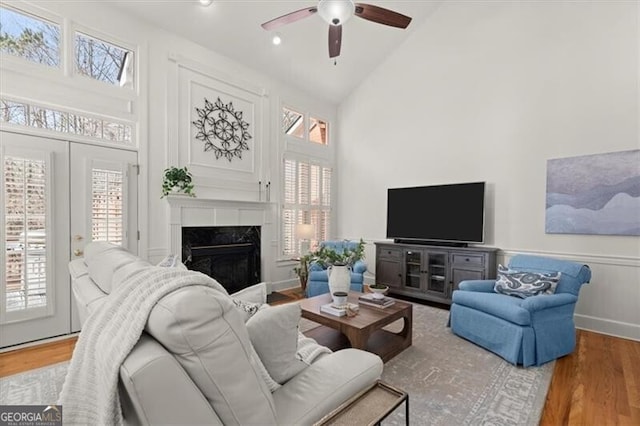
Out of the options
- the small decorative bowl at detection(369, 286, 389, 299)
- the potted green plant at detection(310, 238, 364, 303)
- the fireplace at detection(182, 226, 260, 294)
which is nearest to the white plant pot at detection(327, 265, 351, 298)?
the potted green plant at detection(310, 238, 364, 303)

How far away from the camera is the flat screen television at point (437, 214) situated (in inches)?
176

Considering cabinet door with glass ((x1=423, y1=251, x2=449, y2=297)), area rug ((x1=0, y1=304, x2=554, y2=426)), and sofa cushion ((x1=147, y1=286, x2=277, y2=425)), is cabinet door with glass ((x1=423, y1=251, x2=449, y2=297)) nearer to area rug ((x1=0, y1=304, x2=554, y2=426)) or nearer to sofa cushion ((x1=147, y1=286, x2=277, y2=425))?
area rug ((x1=0, y1=304, x2=554, y2=426))

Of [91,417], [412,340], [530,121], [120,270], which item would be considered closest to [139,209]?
[120,270]

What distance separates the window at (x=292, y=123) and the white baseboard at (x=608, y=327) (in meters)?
5.08

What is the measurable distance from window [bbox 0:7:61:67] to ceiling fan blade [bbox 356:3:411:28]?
3.29 meters

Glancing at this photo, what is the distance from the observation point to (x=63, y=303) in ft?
11.1

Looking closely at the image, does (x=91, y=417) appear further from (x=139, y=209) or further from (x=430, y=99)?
(x=430, y=99)

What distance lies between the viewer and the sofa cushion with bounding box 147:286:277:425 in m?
0.92

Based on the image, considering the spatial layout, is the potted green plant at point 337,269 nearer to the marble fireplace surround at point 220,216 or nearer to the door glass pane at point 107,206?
the marble fireplace surround at point 220,216

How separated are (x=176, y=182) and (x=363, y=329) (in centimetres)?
309

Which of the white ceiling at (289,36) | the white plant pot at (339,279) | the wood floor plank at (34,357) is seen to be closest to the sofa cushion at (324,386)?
the white plant pot at (339,279)

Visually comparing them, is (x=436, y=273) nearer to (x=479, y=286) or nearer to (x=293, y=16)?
(x=479, y=286)

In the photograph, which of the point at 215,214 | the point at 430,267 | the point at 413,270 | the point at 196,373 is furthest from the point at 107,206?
the point at 430,267

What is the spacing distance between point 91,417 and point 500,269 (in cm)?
380
